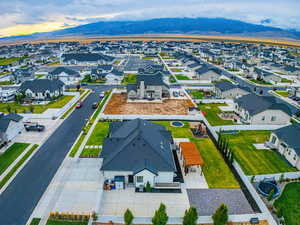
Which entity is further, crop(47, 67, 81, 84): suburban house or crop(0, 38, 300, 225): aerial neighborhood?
crop(47, 67, 81, 84): suburban house

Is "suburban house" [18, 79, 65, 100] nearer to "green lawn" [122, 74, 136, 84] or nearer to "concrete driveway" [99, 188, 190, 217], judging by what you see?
"green lawn" [122, 74, 136, 84]

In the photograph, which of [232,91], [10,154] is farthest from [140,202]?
[232,91]

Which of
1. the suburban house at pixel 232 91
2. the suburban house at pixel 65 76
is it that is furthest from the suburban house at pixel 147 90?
the suburban house at pixel 65 76

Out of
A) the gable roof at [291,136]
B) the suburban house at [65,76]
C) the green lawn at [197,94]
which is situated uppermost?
the suburban house at [65,76]

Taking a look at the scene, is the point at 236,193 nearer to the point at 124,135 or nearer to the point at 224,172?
the point at 224,172

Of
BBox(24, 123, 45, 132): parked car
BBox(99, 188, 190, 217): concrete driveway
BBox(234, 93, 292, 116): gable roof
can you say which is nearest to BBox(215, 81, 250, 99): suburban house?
BBox(234, 93, 292, 116): gable roof

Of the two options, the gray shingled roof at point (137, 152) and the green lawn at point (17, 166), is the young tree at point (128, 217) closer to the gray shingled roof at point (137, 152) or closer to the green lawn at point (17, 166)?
the gray shingled roof at point (137, 152)

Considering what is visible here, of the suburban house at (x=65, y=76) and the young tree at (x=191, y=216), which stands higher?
the suburban house at (x=65, y=76)
